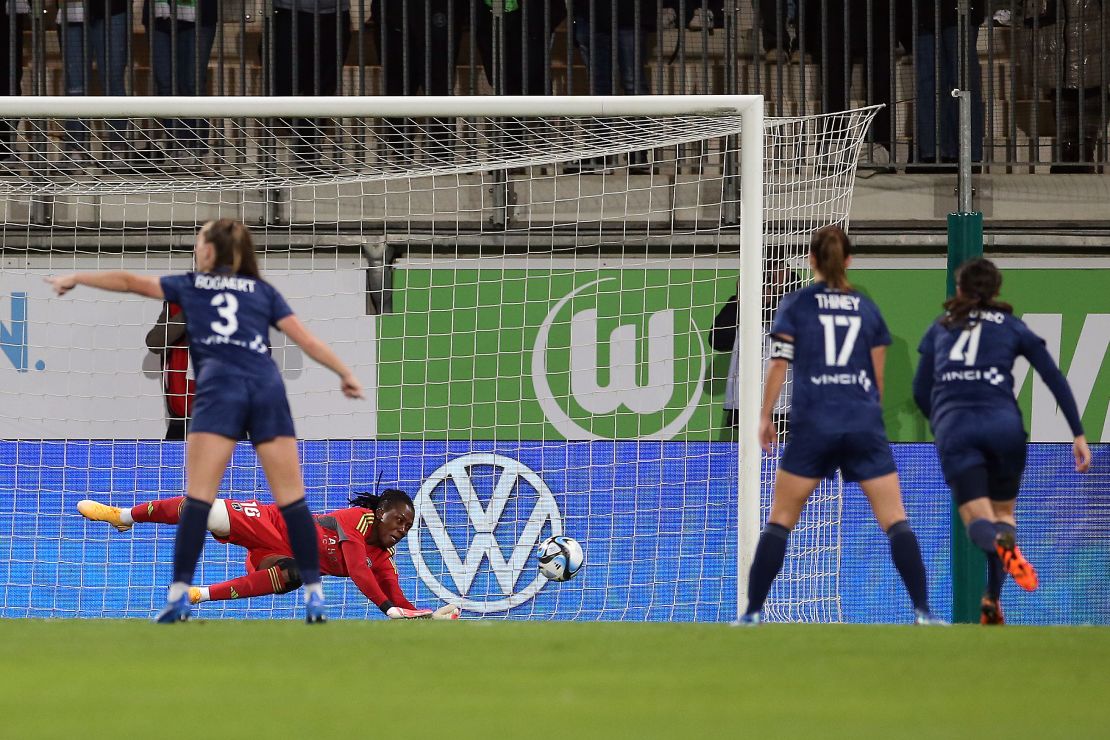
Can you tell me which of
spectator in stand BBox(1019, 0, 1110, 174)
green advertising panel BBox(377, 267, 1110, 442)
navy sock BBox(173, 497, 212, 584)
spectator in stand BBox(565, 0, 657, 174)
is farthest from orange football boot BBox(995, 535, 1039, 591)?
spectator in stand BBox(1019, 0, 1110, 174)

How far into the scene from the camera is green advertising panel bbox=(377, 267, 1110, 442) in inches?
412

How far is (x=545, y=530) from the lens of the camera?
10047 millimetres

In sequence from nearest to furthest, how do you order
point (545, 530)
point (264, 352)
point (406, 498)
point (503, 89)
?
point (264, 352)
point (406, 498)
point (545, 530)
point (503, 89)

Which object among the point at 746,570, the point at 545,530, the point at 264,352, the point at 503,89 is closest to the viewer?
the point at 264,352

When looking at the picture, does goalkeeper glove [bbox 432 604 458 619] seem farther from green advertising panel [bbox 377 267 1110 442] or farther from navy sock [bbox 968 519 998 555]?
navy sock [bbox 968 519 998 555]

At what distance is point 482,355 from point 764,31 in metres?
3.37

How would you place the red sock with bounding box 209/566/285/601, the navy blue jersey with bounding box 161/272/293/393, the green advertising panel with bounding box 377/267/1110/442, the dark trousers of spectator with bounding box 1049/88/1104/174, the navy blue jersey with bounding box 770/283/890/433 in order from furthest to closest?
the dark trousers of spectator with bounding box 1049/88/1104/174
the green advertising panel with bounding box 377/267/1110/442
the red sock with bounding box 209/566/285/601
the navy blue jersey with bounding box 770/283/890/433
the navy blue jersey with bounding box 161/272/293/393

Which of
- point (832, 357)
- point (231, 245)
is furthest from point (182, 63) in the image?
point (832, 357)

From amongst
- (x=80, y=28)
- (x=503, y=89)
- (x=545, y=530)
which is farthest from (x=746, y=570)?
(x=80, y=28)

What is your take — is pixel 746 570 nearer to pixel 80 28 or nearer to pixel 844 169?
pixel 844 169

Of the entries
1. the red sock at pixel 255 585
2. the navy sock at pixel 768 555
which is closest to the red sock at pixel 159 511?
the red sock at pixel 255 585

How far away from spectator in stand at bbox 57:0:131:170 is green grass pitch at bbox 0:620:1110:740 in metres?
6.09

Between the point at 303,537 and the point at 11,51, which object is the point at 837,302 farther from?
the point at 11,51

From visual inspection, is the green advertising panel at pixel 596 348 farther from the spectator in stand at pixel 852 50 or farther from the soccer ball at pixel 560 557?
the spectator in stand at pixel 852 50
